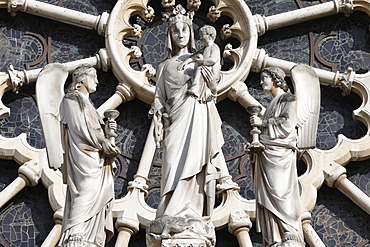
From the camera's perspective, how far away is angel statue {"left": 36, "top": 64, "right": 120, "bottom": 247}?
16.6 meters

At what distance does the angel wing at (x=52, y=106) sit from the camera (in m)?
17.6

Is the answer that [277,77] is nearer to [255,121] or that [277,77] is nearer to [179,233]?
[255,121]

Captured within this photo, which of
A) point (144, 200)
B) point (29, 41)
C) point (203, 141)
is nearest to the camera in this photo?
point (203, 141)

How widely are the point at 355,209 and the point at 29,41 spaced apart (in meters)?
4.43

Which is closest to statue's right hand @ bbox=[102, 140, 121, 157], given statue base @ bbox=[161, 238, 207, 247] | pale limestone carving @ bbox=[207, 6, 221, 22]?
statue base @ bbox=[161, 238, 207, 247]

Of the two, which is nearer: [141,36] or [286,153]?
[286,153]

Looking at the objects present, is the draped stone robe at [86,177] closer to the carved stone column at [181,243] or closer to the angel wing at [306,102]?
the carved stone column at [181,243]

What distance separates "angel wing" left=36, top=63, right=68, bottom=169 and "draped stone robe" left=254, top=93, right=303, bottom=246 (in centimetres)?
206

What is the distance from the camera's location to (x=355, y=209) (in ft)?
64.6

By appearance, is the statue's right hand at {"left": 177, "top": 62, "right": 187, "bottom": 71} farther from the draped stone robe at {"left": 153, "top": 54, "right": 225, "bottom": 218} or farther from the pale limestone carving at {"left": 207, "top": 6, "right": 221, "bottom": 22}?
the pale limestone carving at {"left": 207, "top": 6, "right": 221, "bottom": 22}

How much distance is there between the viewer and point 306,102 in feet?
60.1

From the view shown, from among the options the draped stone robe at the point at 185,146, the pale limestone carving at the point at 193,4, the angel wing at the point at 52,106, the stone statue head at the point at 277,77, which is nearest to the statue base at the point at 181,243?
the draped stone robe at the point at 185,146

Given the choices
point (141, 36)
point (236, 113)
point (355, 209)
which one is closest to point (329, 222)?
point (355, 209)

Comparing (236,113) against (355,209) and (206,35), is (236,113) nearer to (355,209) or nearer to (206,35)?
(355,209)
